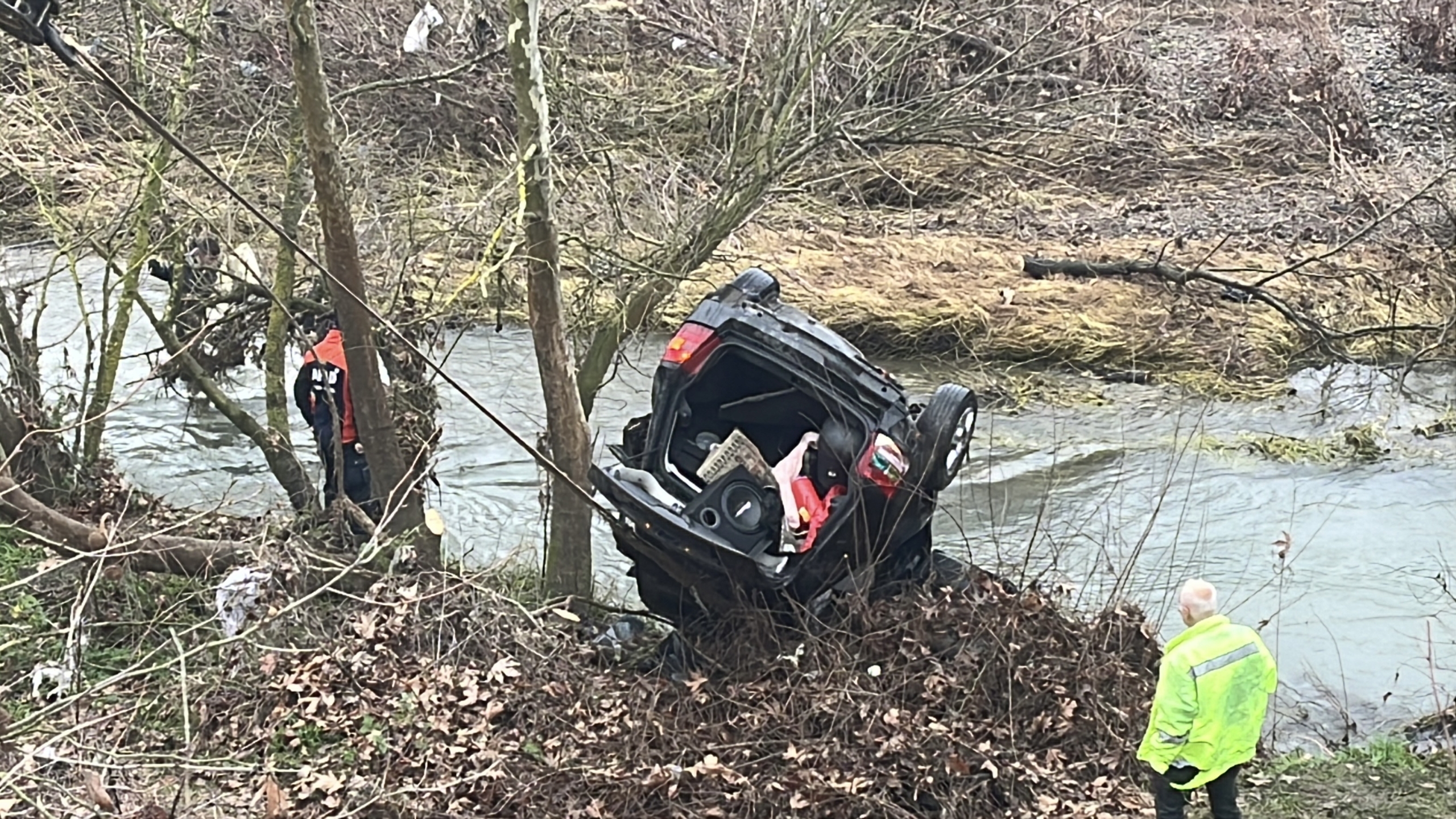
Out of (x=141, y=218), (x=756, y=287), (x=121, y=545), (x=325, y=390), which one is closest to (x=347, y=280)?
(x=325, y=390)

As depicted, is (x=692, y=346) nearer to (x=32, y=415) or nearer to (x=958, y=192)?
(x=32, y=415)

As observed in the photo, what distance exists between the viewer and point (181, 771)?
555 cm

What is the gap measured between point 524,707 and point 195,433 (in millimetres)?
6895

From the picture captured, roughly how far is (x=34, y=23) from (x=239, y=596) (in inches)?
132

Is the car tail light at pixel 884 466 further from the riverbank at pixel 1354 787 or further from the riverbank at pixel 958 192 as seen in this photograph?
the riverbank at pixel 958 192

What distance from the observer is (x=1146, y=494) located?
10781mm

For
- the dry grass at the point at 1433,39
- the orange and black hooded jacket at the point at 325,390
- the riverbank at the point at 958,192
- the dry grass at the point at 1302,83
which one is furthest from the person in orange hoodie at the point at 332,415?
the dry grass at the point at 1433,39

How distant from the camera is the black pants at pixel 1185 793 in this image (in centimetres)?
506

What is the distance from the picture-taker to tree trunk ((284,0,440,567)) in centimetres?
631

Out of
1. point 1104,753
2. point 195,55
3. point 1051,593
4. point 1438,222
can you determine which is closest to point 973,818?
Answer: point 1104,753

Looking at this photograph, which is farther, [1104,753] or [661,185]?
[661,185]

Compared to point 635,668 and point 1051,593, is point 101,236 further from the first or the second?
point 1051,593

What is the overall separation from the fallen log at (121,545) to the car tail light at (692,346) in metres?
2.42

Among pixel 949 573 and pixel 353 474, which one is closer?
pixel 949 573
